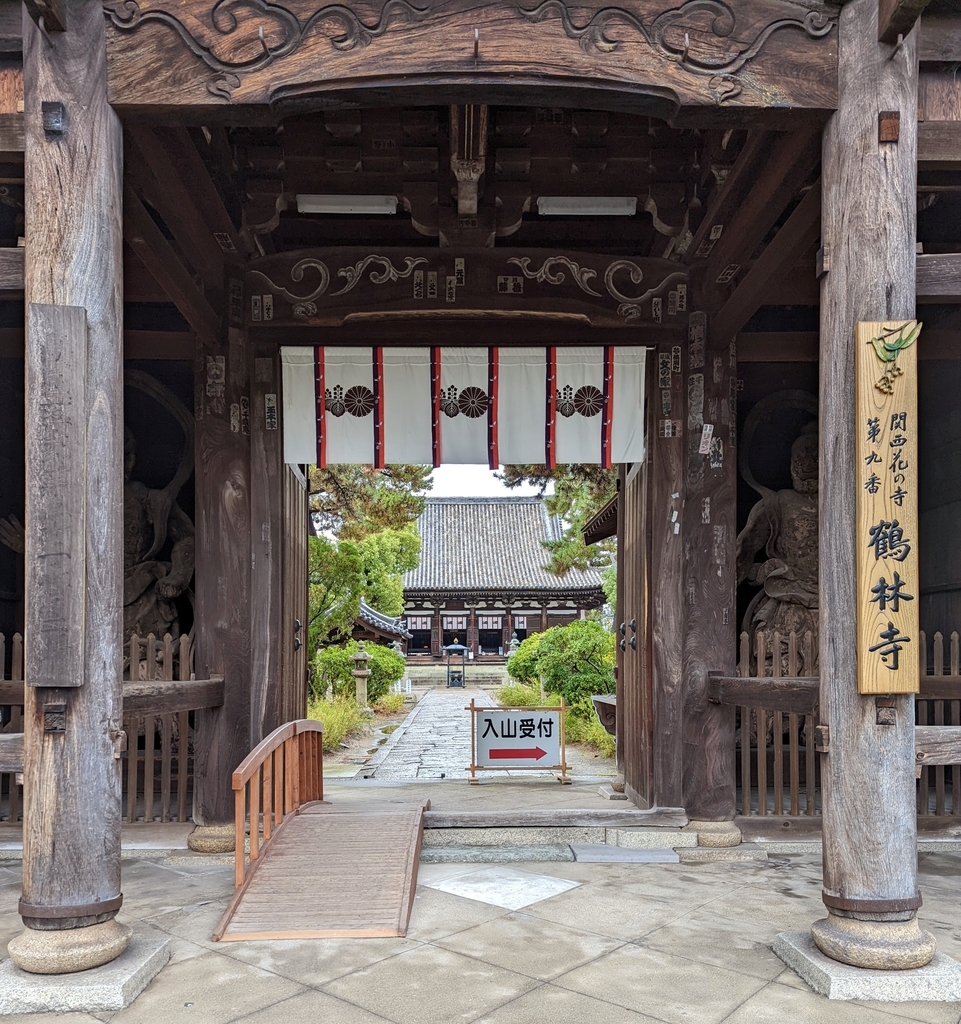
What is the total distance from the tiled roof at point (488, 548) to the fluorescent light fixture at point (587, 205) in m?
31.8

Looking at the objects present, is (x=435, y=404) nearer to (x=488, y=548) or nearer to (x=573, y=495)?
(x=573, y=495)

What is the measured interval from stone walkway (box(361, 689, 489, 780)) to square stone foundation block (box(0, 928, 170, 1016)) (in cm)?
695

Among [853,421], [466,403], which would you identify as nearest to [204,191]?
[466,403]

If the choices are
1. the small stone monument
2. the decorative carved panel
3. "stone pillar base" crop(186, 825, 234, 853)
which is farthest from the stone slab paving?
the small stone monument

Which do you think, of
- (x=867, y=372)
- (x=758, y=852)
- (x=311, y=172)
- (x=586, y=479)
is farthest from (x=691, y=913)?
(x=586, y=479)

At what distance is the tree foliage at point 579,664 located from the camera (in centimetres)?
1586

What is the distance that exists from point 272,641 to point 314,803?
1.22m

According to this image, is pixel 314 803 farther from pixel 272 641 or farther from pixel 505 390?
pixel 505 390

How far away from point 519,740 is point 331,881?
163 inches

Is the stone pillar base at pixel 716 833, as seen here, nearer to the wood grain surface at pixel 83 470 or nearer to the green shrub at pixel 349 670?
the wood grain surface at pixel 83 470

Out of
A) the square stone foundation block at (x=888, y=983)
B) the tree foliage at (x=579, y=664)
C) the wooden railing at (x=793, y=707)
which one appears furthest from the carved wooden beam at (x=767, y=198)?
the tree foliage at (x=579, y=664)

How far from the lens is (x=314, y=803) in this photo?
6.57 meters

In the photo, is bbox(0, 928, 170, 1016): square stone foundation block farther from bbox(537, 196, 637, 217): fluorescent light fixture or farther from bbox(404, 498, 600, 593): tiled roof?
bbox(404, 498, 600, 593): tiled roof

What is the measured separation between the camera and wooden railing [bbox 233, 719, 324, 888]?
4.50 meters
